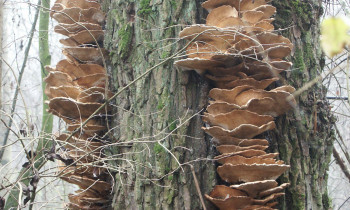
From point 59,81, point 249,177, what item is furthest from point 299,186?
point 59,81

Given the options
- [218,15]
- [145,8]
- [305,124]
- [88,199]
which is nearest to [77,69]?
[145,8]

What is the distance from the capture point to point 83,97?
3.14m

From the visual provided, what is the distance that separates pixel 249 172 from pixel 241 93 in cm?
57

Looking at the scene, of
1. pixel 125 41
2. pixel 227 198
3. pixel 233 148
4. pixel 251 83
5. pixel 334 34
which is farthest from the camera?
pixel 125 41

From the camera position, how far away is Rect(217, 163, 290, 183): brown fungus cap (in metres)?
2.48

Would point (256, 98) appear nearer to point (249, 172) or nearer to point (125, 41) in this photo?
point (249, 172)

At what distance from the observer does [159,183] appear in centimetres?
268

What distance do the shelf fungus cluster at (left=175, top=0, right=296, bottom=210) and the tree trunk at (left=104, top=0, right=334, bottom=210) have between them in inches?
5.3

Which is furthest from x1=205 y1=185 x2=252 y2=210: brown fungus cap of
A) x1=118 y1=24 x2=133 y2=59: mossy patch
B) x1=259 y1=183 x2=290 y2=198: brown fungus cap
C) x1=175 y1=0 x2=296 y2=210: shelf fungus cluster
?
x1=118 y1=24 x2=133 y2=59: mossy patch

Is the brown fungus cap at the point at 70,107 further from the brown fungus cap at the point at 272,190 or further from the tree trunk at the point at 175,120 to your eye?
the brown fungus cap at the point at 272,190

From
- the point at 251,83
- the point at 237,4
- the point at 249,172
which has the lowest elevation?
the point at 249,172

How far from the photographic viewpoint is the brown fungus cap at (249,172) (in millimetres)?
2477

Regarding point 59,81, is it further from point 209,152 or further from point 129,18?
point 209,152

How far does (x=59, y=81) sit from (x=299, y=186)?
7.25ft
